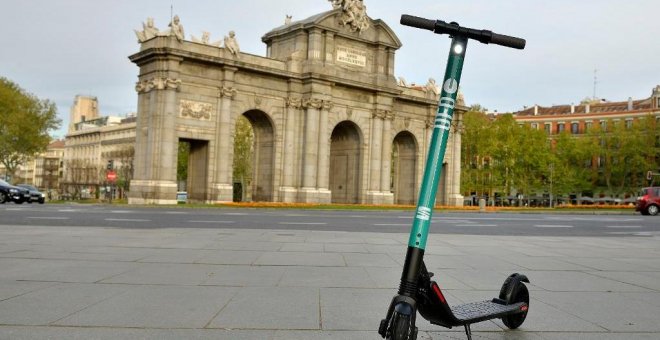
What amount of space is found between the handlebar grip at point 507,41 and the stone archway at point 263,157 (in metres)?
41.4

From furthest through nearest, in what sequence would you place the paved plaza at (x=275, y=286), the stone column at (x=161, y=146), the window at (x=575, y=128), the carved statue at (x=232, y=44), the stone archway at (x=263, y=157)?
the window at (x=575, y=128), the stone archway at (x=263, y=157), the carved statue at (x=232, y=44), the stone column at (x=161, y=146), the paved plaza at (x=275, y=286)

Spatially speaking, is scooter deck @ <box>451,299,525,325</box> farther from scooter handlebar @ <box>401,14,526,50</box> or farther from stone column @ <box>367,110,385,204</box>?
stone column @ <box>367,110,385,204</box>

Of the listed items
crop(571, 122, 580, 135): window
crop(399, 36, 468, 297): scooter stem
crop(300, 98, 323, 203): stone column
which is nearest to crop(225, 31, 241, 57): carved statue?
crop(300, 98, 323, 203): stone column

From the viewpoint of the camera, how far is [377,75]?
49.8 metres

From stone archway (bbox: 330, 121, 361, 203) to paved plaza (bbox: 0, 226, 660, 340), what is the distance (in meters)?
36.3

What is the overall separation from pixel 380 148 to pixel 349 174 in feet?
11.1

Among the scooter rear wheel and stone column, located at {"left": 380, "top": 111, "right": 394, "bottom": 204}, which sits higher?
stone column, located at {"left": 380, "top": 111, "right": 394, "bottom": 204}

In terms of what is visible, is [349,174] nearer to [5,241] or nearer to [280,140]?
[280,140]

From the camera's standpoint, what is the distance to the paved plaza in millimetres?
5223

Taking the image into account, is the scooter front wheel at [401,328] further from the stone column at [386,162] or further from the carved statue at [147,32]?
the stone column at [386,162]

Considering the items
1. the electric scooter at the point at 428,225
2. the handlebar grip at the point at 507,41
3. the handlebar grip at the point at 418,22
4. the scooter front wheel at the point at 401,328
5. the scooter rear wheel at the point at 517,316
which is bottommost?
the scooter rear wheel at the point at 517,316

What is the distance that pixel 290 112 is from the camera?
1801 inches

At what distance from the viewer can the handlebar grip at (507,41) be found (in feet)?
13.9

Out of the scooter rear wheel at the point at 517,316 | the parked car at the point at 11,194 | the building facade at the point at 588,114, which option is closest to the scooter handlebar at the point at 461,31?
the scooter rear wheel at the point at 517,316
